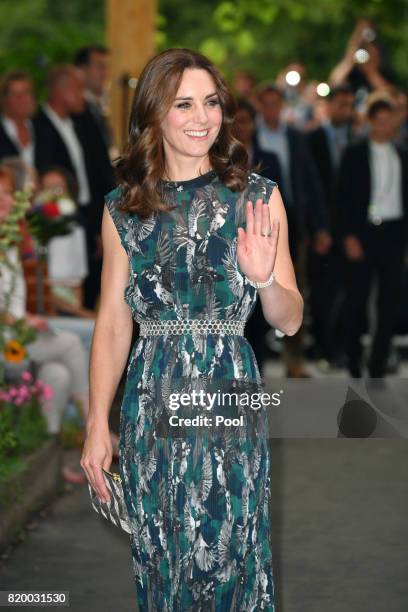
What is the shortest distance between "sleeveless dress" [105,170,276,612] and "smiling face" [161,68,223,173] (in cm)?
13

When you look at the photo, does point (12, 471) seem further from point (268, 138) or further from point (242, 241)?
point (268, 138)

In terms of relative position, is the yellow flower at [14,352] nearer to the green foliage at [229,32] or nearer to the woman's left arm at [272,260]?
the woman's left arm at [272,260]

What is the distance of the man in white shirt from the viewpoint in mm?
12711

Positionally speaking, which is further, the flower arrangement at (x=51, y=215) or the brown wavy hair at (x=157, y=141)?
the flower arrangement at (x=51, y=215)

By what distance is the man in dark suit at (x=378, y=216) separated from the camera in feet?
43.5

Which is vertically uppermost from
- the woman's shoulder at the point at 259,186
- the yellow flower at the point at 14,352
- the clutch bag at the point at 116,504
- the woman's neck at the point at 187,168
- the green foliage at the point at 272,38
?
the green foliage at the point at 272,38

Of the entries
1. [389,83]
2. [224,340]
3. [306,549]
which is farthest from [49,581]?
[389,83]

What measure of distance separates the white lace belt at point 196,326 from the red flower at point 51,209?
5866 mm

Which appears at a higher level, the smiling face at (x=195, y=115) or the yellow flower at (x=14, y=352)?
the smiling face at (x=195, y=115)

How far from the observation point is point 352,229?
525 inches

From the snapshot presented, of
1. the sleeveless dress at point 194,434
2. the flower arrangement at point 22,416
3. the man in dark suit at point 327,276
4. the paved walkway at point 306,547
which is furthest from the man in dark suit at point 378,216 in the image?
the sleeveless dress at point 194,434

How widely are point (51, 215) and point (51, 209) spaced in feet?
0.30

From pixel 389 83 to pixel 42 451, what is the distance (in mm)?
9792

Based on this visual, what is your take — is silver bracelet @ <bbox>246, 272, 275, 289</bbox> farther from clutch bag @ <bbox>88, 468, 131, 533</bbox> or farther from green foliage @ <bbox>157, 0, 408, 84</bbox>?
green foliage @ <bbox>157, 0, 408, 84</bbox>
